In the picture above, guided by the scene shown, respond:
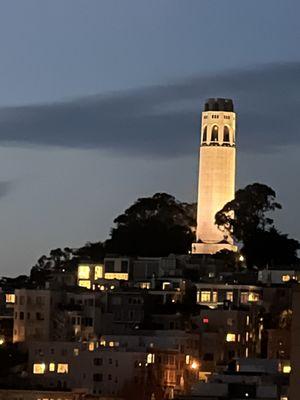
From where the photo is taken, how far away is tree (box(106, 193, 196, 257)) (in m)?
88.0

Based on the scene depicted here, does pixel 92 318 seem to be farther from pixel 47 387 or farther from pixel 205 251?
pixel 205 251

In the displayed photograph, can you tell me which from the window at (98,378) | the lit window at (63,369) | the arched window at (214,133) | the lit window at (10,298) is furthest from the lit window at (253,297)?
the window at (98,378)

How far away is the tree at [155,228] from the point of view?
87994mm

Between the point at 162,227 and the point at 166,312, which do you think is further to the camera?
the point at 162,227

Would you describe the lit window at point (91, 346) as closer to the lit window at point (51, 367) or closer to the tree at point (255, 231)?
the lit window at point (51, 367)

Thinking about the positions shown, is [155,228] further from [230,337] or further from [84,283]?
[230,337]

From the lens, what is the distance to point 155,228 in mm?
88812

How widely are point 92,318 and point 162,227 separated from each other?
18452mm

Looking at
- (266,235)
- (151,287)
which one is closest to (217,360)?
(151,287)

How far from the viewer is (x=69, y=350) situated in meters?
64.6

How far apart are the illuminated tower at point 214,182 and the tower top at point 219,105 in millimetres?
1227

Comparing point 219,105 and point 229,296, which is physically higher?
point 219,105

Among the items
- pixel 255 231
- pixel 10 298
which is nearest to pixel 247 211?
pixel 255 231

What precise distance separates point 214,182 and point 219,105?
491 cm
